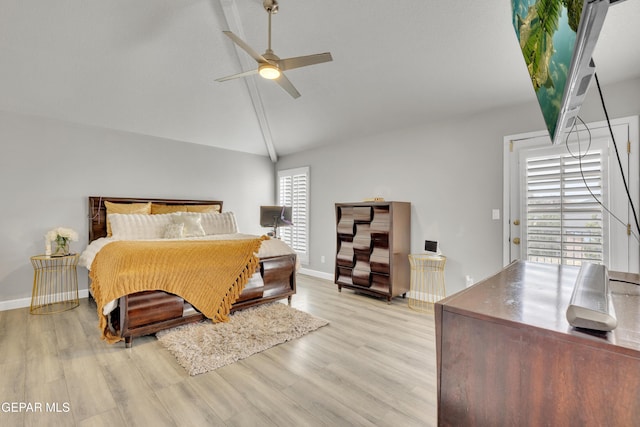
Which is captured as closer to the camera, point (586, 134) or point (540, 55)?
point (540, 55)

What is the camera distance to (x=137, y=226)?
3928 mm

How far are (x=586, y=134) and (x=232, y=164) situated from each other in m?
5.06

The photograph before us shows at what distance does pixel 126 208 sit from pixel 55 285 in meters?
1.27

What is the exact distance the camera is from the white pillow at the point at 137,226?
381 centimetres

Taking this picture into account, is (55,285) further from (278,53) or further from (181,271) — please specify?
(278,53)

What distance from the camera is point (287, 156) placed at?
599 centimetres

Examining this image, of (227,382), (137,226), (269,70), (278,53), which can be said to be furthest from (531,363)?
(137,226)

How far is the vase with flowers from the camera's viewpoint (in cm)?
346

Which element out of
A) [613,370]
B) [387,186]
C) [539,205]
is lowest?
[613,370]

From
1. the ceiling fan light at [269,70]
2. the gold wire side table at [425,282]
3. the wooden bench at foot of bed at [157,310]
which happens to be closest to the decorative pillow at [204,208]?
the wooden bench at foot of bed at [157,310]

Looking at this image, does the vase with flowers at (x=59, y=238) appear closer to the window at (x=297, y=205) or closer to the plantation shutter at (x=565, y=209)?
the window at (x=297, y=205)

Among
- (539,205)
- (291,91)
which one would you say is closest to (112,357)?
(291,91)

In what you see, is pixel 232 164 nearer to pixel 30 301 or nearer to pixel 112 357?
pixel 30 301

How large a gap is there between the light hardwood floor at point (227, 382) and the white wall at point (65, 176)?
1.13 m
